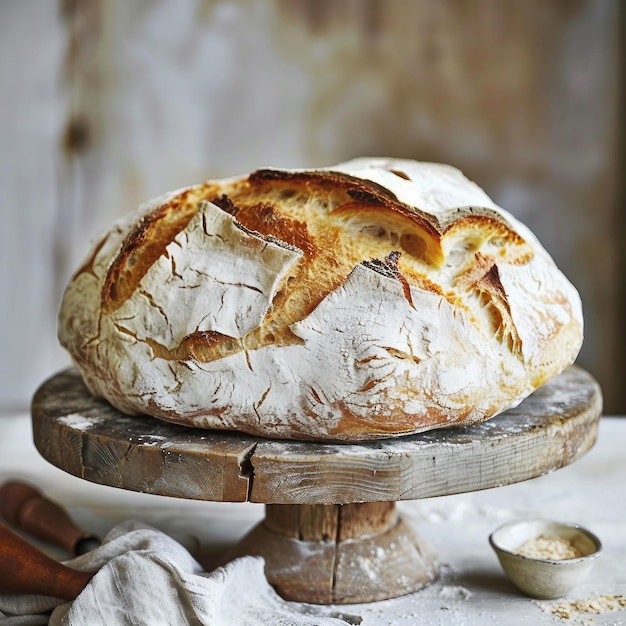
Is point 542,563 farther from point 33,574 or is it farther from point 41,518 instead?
point 41,518

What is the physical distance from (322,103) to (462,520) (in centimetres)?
185

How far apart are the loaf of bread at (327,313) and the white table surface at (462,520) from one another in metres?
0.32

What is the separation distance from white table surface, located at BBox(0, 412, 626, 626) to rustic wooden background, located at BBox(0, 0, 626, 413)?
1.12 metres

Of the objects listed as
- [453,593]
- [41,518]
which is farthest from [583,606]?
[41,518]

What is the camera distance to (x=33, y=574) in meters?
1.35

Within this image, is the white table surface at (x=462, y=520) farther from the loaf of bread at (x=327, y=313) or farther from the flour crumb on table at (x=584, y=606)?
the loaf of bread at (x=327, y=313)

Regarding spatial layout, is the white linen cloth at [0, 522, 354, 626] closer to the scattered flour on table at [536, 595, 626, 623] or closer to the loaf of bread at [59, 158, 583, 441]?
the loaf of bread at [59, 158, 583, 441]

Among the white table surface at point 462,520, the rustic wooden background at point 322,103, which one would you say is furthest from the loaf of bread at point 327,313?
the rustic wooden background at point 322,103

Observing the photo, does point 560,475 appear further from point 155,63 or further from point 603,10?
point 155,63

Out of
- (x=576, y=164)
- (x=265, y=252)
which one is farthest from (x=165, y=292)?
(x=576, y=164)

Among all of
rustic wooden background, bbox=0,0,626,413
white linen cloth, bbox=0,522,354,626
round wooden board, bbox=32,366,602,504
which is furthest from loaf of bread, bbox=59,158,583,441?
rustic wooden background, bbox=0,0,626,413

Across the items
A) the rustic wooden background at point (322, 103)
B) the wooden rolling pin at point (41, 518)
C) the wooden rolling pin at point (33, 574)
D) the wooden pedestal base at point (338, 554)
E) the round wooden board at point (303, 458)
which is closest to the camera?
the round wooden board at point (303, 458)

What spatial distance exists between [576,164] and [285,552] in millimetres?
2216

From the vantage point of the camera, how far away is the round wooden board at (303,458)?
1.22m
